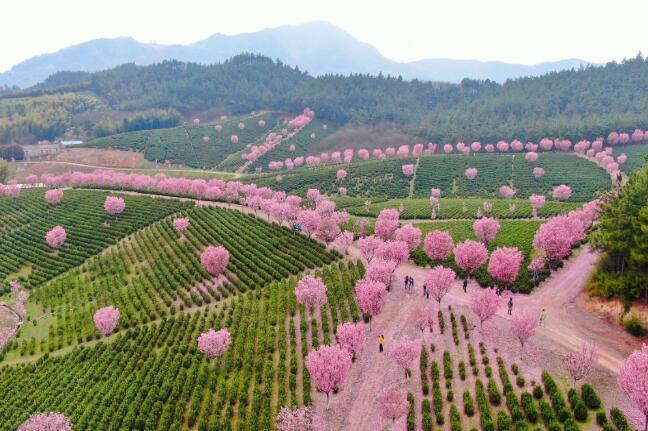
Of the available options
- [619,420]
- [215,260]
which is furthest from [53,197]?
[619,420]

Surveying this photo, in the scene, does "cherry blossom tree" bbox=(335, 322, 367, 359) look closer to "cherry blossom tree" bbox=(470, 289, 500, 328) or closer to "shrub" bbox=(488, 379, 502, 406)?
"shrub" bbox=(488, 379, 502, 406)

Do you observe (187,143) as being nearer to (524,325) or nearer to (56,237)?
(56,237)

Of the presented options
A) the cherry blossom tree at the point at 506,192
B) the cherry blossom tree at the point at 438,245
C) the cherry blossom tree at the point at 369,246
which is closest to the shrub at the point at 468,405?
the cherry blossom tree at the point at 438,245

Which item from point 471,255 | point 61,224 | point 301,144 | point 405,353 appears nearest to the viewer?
point 405,353

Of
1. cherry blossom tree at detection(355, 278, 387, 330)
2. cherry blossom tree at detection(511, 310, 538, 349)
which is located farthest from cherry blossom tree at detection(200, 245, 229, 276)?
cherry blossom tree at detection(511, 310, 538, 349)

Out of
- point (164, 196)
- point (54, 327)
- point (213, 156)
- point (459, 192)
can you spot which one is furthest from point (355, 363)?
point (213, 156)

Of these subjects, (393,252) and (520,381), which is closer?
(520,381)

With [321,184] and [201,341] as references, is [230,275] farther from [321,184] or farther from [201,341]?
[321,184]
